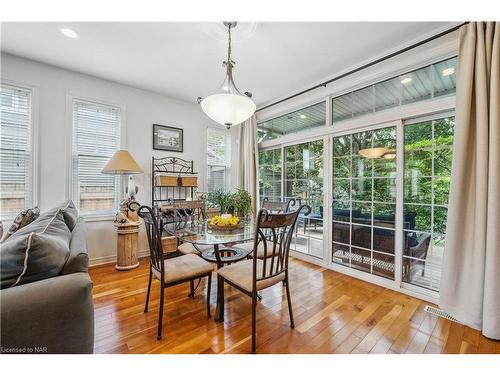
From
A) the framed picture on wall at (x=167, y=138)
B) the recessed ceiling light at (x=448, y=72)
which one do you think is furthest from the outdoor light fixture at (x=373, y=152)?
the framed picture on wall at (x=167, y=138)

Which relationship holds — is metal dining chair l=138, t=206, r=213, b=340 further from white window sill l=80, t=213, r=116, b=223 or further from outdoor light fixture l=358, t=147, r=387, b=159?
outdoor light fixture l=358, t=147, r=387, b=159

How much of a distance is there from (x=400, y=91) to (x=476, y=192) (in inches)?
52.3

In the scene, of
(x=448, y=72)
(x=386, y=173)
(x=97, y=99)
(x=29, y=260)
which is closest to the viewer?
(x=29, y=260)

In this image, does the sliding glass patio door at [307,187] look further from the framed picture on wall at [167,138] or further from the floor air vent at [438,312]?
the framed picture on wall at [167,138]

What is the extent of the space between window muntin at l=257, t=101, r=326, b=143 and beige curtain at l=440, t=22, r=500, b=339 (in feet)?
5.26

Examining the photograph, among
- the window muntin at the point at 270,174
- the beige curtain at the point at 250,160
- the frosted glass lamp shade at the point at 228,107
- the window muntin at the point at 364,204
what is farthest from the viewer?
the beige curtain at the point at 250,160

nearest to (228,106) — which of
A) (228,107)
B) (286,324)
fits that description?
(228,107)

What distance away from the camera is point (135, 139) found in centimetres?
347

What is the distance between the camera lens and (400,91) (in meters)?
2.48

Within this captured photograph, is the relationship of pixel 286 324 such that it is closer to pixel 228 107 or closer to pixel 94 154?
pixel 228 107

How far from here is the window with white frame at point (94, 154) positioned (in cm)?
306

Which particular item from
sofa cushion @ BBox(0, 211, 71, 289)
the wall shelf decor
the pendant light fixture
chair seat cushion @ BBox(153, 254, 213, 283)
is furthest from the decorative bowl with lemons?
the wall shelf decor

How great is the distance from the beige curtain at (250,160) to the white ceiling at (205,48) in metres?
1.02

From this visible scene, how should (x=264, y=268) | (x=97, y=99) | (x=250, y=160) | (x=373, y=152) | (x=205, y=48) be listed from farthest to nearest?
(x=250, y=160) → (x=97, y=99) → (x=373, y=152) → (x=205, y=48) → (x=264, y=268)
